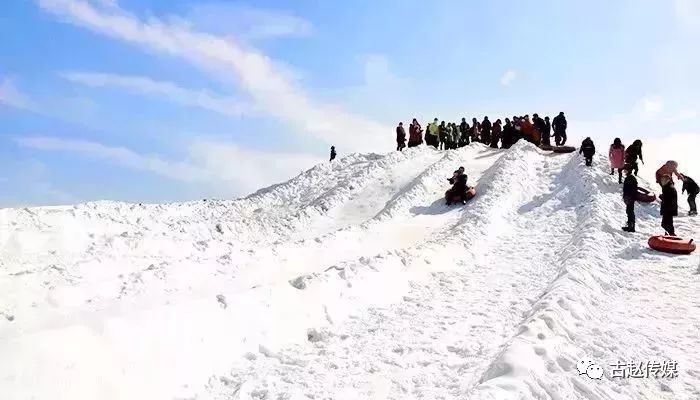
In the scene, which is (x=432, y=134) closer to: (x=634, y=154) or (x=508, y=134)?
(x=508, y=134)

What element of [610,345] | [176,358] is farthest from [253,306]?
[610,345]

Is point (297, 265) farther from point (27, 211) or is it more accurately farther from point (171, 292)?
point (27, 211)

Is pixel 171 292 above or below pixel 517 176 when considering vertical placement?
below

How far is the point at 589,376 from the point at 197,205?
24.9m

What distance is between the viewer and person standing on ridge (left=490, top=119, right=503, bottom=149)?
104ft

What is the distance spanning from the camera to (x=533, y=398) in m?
5.51

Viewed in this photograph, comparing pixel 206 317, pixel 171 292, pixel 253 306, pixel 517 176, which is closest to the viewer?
pixel 206 317

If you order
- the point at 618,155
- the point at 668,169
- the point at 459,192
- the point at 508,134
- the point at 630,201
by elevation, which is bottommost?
the point at 630,201

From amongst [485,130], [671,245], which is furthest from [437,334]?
[485,130]

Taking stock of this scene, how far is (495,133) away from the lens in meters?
31.7

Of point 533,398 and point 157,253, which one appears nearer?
point 533,398

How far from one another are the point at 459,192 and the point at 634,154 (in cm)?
621

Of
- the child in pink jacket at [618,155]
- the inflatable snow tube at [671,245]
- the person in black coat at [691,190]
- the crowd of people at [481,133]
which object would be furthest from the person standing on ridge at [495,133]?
the inflatable snow tube at [671,245]

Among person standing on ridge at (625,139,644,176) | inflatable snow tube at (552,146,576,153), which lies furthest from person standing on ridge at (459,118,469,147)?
person standing on ridge at (625,139,644,176)
